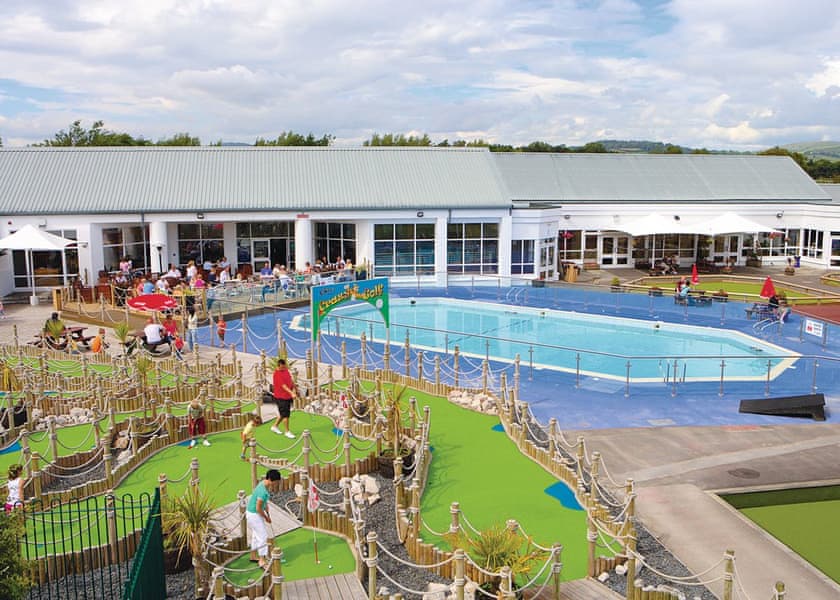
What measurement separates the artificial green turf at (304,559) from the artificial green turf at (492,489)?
52.5 inches

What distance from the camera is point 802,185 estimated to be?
146ft

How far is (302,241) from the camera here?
112 feet

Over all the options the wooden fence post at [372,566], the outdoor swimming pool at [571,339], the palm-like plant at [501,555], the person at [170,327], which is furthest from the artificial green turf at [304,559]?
the person at [170,327]

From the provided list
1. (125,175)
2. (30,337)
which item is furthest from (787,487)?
(125,175)

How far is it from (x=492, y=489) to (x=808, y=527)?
4816mm

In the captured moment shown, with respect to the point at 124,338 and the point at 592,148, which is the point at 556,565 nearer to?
the point at 124,338

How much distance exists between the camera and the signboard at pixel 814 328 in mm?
23469

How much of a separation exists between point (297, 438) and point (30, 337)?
12582 mm

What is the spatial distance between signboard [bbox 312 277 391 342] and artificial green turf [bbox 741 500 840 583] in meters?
10.1

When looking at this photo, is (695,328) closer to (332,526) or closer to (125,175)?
(332,526)

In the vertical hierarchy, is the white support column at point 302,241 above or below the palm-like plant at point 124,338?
above

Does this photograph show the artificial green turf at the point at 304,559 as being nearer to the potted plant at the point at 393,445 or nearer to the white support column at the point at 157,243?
the potted plant at the point at 393,445

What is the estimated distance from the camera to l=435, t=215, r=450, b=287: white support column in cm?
3531

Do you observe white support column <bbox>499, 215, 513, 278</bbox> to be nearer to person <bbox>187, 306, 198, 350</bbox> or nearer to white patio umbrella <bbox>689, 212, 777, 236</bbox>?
white patio umbrella <bbox>689, 212, 777, 236</bbox>
